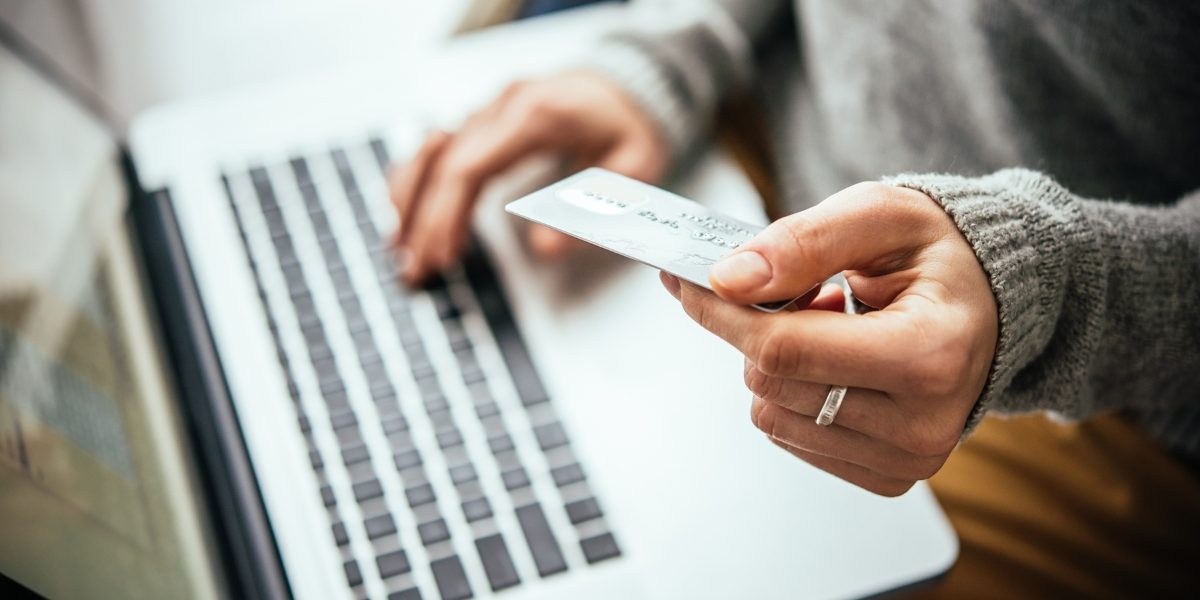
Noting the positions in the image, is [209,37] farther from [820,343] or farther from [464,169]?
[820,343]

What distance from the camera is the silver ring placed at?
1.14 feet

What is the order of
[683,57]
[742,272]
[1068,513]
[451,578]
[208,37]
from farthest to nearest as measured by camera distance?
[208,37], [683,57], [1068,513], [451,578], [742,272]

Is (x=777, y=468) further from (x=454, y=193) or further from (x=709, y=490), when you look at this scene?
(x=454, y=193)

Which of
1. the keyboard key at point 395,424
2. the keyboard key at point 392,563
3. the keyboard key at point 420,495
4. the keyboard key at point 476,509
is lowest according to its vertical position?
the keyboard key at point 392,563

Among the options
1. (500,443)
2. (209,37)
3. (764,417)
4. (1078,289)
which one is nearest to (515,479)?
(500,443)

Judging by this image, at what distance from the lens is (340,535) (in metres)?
0.48

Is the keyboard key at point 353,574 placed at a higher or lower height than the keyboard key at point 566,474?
lower

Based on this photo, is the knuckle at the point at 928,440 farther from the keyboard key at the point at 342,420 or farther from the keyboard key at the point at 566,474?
the keyboard key at the point at 342,420

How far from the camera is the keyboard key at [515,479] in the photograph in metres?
0.50

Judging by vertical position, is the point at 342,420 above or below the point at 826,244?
below

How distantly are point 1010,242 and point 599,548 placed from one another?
251 millimetres

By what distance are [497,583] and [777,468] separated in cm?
16

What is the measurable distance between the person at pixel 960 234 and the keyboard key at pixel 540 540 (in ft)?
0.49

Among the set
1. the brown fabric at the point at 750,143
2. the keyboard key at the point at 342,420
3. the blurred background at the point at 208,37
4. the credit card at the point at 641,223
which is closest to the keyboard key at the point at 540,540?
the keyboard key at the point at 342,420
